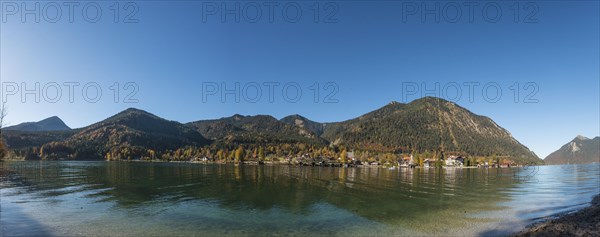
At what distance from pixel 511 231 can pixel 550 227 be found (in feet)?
9.16

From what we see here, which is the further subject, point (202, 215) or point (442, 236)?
point (202, 215)

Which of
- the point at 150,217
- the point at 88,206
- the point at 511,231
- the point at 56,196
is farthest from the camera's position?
the point at 56,196

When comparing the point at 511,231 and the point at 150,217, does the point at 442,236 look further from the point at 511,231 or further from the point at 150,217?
the point at 150,217

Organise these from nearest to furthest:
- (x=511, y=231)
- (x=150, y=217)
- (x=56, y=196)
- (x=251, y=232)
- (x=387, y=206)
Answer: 1. (x=251, y=232)
2. (x=511, y=231)
3. (x=150, y=217)
4. (x=387, y=206)
5. (x=56, y=196)

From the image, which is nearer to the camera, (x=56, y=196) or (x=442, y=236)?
(x=442, y=236)

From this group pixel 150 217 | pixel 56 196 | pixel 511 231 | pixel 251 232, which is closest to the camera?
pixel 251 232

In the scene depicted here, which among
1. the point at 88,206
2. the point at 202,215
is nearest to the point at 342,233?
the point at 202,215

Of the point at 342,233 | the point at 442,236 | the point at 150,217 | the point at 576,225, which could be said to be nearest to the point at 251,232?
the point at 342,233

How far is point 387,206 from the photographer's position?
3853cm

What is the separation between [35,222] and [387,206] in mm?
36822

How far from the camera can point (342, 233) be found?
82.3 feet

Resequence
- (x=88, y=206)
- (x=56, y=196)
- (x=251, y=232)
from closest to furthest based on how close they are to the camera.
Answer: (x=251, y=232) → (x=88, y=206) → (x=56, y=196)

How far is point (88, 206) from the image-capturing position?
34.8m

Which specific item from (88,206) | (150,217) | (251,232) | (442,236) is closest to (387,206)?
(442,236)
